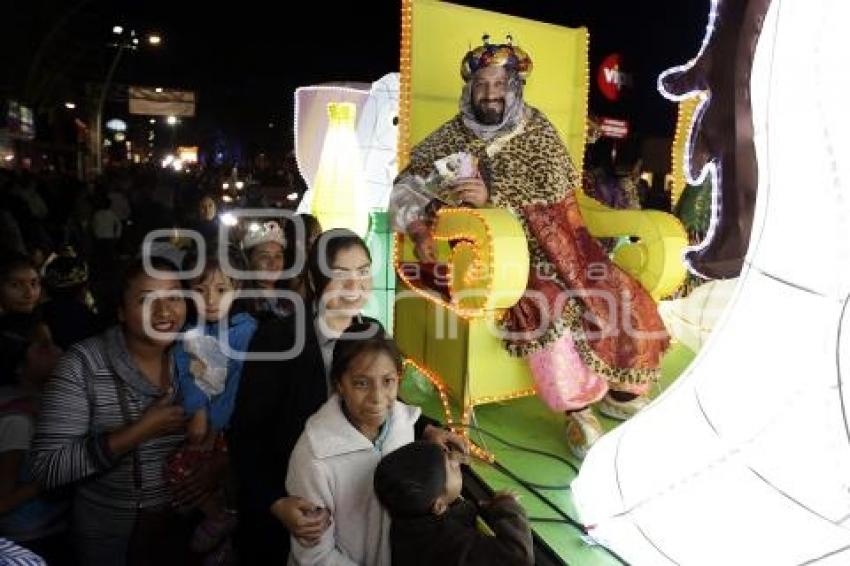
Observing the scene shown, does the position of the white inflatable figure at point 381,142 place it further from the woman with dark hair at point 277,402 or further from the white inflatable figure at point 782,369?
the white inflatable figure at point 782,369

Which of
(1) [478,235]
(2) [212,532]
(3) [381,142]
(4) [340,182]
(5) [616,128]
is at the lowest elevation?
(2) [212,532]

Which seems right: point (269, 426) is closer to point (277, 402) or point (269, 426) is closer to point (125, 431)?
point (277, 402)

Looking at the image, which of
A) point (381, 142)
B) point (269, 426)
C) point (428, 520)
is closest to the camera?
point (428, 520)

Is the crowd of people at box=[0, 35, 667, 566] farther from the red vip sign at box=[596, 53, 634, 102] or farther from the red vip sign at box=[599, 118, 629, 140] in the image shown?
the red vip sign at box=[599, 118, 629, 140]

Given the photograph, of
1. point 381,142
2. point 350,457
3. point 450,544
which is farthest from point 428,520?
point 381,142

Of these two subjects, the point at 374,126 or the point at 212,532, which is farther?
the point at 374,126

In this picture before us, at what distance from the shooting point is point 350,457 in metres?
1.62

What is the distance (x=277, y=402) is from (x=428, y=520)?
0.60m

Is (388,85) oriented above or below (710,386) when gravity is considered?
above

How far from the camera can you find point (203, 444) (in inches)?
73.7

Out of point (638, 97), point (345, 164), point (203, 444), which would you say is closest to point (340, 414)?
point (203, 444)

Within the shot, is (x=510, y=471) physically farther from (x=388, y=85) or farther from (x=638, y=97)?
(x=638, y=97)

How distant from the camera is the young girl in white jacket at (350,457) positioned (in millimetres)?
1583

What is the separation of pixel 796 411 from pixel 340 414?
1005 mm
